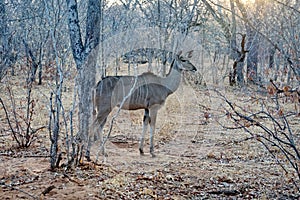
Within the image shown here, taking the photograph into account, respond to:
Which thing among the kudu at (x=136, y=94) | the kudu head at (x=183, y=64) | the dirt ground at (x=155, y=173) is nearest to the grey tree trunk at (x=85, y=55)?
the dirt ground at (x=155, y=173)

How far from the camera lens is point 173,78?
349 inches

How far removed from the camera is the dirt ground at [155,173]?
195 inches

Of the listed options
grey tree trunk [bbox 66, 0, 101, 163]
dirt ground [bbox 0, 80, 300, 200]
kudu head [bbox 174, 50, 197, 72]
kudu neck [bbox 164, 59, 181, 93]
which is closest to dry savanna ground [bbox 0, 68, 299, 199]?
dirt ground [bbox 0, 80, 300, 200]

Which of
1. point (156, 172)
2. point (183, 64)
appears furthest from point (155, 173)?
point (183, 64)

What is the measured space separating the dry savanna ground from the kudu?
56cm

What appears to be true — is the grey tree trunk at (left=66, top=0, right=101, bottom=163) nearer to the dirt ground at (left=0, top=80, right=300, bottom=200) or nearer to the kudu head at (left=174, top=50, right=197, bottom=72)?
the dirt ground at (left=0, top=80, right=300, bottom=200)

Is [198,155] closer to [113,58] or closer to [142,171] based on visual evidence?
[142,171]

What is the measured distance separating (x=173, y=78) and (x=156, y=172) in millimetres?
3184

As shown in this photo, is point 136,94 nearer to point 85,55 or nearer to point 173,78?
Result: point 173,78

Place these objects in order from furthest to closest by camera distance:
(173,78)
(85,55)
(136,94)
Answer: (173,78) < (136,94) < (85,55)

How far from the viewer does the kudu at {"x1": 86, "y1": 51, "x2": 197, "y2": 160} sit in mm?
7918

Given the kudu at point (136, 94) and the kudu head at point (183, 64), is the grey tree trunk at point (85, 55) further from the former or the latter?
the kudu head at point (183, 64)

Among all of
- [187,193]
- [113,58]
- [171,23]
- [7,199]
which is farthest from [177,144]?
[171,23]

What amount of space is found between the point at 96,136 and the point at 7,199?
11.2ft
